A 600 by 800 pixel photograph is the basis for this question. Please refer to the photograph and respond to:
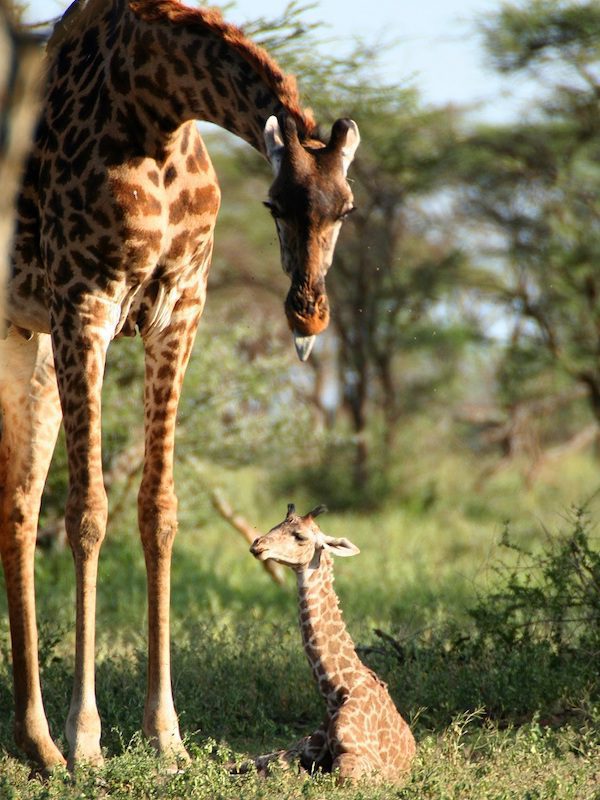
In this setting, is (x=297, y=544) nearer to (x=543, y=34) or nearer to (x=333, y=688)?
(x=333, y=688)

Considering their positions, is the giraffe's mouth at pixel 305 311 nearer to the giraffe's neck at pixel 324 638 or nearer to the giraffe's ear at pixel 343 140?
the giraffe's ear at pixel 343 140

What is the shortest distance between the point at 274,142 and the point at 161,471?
1497 millimetres

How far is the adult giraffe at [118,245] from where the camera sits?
Result: 409cm

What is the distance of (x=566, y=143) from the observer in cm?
1438

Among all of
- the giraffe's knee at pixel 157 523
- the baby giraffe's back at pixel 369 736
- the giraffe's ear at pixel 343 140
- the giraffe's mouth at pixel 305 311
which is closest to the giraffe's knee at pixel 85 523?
the giraffe's knee at pixel 157 523

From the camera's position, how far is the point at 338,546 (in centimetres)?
465

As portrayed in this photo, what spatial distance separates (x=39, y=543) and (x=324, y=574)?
4.84 m

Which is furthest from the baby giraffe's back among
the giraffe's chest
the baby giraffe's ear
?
the giraffe's chest

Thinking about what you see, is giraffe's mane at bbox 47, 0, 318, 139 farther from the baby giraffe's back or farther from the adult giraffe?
the baby giraffe's back

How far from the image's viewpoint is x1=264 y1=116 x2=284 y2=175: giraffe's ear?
12.2ft

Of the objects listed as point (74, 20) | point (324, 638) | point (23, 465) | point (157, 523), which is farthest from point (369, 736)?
point (74, 20)

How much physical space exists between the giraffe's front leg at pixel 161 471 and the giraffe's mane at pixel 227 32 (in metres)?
1.03

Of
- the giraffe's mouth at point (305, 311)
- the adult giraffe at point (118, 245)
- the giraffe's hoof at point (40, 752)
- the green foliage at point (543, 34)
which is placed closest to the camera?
the giraffe's mouth at point (305, 311)

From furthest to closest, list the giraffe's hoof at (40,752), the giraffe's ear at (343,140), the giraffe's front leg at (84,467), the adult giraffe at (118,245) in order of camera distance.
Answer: the giraffe's hoof at (40,752) < the giraffe's front leg at (84,467) < the adult giraffe at (118,245) < the giraffe's ear at (343,140)
